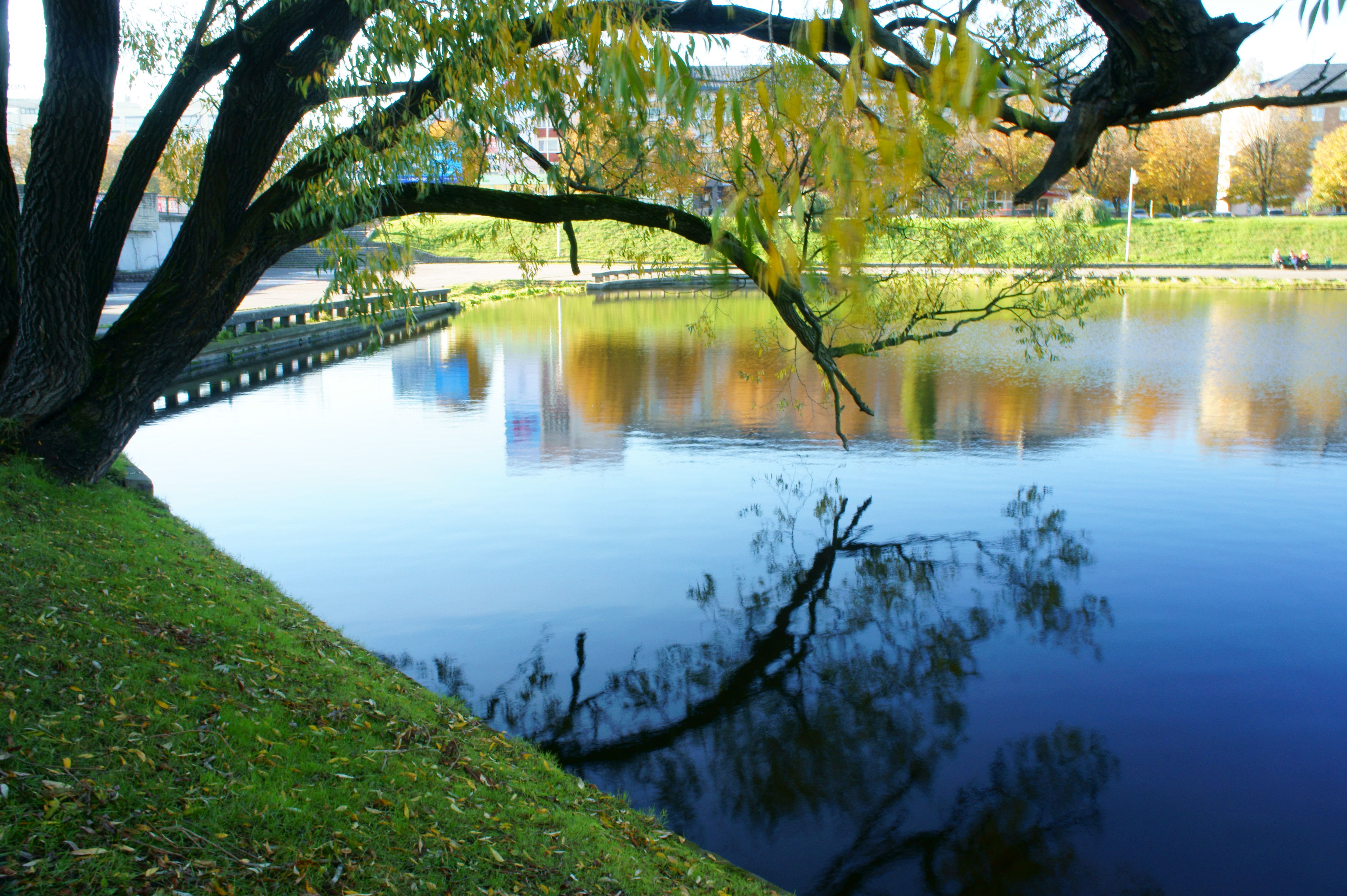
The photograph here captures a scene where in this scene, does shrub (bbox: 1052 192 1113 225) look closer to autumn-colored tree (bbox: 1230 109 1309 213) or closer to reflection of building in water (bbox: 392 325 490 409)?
reflection of building in water (bbox: 392 325 490 409)

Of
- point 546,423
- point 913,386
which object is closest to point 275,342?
point 546,423

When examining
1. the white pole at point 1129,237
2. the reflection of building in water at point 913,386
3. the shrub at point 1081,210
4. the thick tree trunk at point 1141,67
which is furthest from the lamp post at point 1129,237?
the thick tree trunk at point 1141,67

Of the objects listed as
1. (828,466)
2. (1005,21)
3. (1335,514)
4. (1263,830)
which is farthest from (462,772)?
(1335,514)

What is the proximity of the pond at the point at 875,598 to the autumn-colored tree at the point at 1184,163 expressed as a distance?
39097 mm

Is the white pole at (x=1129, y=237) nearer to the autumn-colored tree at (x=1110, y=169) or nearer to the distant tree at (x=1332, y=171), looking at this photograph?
the autumn-colored tree at (x=1110, y=169)

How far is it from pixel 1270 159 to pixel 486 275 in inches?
1572

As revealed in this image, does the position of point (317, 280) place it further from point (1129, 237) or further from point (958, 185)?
point (1129, 237)

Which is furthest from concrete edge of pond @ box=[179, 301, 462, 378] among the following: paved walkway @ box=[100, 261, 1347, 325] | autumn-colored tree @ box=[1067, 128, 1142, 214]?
autumn-colored tree @ box=[1067, 128, 1142, 214]

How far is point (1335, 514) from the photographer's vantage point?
938cm

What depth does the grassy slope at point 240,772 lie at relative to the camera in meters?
2.72

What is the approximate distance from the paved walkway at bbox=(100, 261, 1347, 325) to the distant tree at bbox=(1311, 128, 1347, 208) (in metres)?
11.5

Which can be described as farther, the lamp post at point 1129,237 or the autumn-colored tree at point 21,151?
the autumn-colored tree at point 21,151

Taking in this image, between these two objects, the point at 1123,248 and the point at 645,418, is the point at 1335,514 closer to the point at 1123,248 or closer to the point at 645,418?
the point at 645,418

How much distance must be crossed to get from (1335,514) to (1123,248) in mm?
39297
